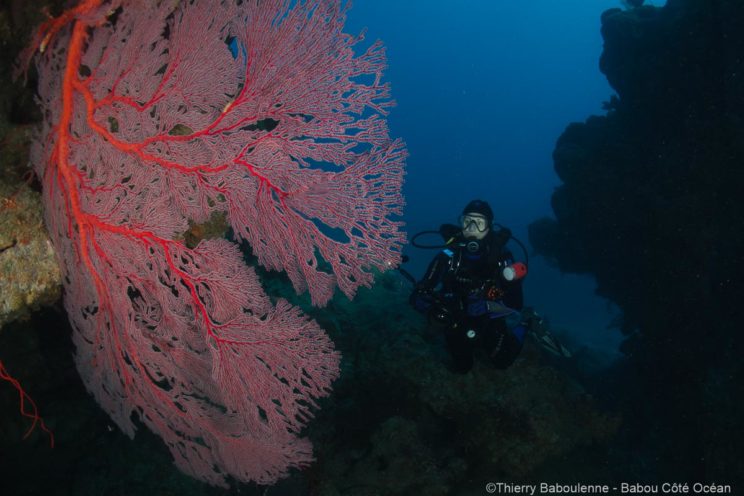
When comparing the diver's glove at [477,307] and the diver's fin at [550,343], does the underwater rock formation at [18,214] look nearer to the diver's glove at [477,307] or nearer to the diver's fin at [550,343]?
the diver's glove at [477,307]

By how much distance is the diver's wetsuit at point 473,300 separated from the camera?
18.0 feet

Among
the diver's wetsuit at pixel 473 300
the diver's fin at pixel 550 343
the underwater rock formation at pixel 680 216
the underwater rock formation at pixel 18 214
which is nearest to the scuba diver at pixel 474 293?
the diver's wetsuit at pixel 473 300

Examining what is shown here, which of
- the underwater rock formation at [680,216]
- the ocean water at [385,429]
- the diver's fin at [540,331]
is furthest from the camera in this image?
the underwater rock formation at [680,216]

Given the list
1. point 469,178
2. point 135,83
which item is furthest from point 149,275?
point 469,178

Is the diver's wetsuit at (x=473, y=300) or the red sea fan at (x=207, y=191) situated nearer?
the red sea fan at (x=207, y=191)

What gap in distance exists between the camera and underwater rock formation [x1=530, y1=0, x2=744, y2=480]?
25.4 ft

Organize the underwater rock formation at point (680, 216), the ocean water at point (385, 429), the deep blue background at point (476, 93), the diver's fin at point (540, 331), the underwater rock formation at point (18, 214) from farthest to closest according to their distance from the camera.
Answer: the deep blue background at point (476, 93) → the underwater rock formation at point (680, 216) → the diver's fin at point (540, 331) → the ocean water at point (385, 429) → the underwater rock formation at point (18, 214)

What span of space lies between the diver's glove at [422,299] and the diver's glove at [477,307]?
1.95 ft

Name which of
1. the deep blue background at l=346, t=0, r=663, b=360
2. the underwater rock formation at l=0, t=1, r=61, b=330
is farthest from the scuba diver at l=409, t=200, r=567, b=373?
the deep blue background at l=346, t=0, r=663, b=360

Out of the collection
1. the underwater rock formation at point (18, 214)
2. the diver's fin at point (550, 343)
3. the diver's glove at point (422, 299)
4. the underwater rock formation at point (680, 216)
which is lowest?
the underwater rock formation at point (18, 214)

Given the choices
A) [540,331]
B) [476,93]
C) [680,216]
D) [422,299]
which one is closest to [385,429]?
[422,299]

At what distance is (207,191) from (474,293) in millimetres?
3934

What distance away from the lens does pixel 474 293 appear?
5602 mm

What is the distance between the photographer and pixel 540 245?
45.8ft
